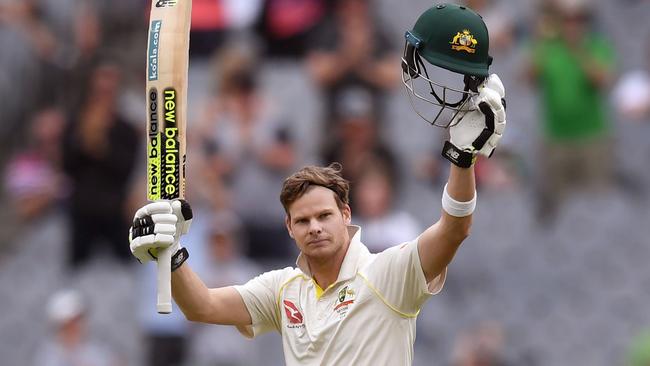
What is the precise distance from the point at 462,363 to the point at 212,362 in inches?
84.2

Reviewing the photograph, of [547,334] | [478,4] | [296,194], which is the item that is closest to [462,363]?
[547,334]

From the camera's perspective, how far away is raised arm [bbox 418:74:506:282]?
4.39 metres

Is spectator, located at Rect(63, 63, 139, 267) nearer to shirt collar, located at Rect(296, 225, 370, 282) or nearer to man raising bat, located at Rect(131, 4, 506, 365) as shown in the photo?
man raising bat, located at Rect(131, 4, 506, 365)

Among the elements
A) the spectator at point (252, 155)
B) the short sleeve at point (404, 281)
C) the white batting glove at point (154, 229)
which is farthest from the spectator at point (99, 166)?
the short sleeve at point (404, 281)

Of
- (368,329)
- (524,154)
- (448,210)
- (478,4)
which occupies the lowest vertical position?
(368,329)

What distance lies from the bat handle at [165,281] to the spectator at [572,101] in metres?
5.99

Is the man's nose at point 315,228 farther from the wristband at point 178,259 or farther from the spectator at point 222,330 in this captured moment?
the spectator at point 222,330

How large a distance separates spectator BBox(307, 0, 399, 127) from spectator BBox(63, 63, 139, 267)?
187 cm

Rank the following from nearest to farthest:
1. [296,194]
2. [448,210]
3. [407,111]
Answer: [448,210]
[296,194]
[407,111]

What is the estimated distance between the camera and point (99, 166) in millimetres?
11148

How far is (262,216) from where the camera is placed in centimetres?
1081

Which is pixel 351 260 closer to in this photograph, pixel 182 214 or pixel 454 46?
pixel 182 214

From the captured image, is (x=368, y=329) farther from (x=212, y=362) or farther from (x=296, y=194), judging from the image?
(x=212, y=362)

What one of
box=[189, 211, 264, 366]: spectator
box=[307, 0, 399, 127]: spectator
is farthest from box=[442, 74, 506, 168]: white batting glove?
box=[307, 0, 399, 127]: spectator
